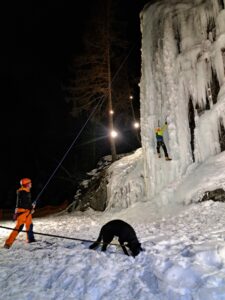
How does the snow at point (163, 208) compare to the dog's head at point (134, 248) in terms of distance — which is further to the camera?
the dog's head at point (134, 248)

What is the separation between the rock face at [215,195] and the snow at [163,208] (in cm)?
19

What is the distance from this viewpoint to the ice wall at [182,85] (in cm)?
1055

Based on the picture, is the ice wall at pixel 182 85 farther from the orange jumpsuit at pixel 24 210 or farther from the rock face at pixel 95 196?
the orange jumpsuit at pixel 24 210

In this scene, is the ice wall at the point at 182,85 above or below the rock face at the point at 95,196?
above

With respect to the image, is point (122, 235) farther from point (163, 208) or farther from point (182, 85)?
point (182, 85)

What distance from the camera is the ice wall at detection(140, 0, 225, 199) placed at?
416 inches

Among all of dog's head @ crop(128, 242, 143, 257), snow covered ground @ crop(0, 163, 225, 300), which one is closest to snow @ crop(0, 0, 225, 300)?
snow covered ground @ crop(0, 163, 225, 300)

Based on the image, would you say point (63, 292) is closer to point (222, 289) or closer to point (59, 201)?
point (222, 289)

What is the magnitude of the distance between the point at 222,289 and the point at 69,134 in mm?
28396

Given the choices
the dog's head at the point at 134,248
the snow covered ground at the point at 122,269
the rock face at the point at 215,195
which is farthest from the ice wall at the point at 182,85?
the dog's head at the point at 134,248

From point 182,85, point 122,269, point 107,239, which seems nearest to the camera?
point 122,269

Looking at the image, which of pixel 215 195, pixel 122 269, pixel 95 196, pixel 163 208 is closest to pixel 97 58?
pixel 95 196

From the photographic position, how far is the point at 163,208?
10.1 meters

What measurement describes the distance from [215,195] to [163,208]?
2.11 m
